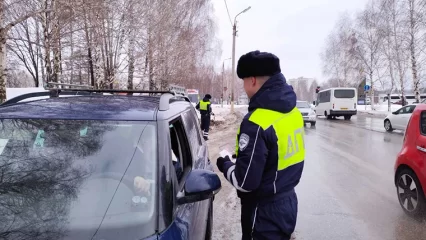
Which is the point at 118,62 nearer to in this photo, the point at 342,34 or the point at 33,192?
the point at 33,192

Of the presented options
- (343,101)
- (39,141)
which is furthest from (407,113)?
(39,141)

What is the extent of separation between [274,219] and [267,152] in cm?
43

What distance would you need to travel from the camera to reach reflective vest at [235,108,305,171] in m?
1.98

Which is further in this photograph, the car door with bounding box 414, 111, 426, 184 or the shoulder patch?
the car door with bounding box 414, 111, 426, 184

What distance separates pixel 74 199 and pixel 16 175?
447 millimetres

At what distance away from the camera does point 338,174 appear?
7379 millimetres

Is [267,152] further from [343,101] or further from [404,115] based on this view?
[343,101]

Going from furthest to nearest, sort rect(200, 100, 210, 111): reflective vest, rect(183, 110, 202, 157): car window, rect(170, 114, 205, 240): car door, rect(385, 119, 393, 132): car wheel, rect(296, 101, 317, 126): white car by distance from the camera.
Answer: rect(296, 101, 317, 126): white car, rect(385, 119, 393, 132): car wheel, rect(200, 100, 210, 111): reflective vest, rect(183, 110, 202, 157): car window, rect(170, 114, 205, 240): car door

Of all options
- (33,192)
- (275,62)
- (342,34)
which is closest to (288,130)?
(275,62)

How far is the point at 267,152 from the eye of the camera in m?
1.96

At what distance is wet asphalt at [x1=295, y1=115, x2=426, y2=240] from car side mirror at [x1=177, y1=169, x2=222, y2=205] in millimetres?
2481

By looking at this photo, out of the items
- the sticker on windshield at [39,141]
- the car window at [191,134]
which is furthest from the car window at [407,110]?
the sticker on windshield at [39,141]

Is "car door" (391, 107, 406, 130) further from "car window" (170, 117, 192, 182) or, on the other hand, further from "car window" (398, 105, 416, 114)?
"car window" (170, 117, 192, 182)

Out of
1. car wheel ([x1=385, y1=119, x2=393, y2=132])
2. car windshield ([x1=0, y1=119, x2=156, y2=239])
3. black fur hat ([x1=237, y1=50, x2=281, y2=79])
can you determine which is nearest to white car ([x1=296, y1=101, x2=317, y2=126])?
car wheel ([x1=385, y1=119, x2=393, y2=132])
